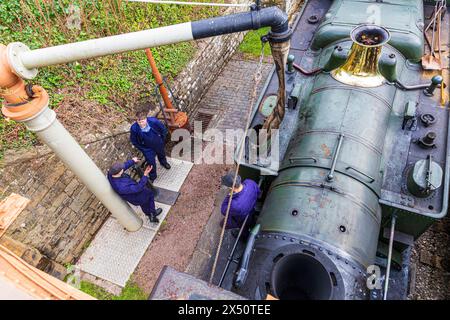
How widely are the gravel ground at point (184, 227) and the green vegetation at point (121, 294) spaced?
0.09 m

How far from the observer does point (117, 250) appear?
595cm

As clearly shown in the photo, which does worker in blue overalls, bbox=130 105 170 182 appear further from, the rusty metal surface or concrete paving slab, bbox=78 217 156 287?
the rusty metal surface

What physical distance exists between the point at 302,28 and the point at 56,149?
5.81 m

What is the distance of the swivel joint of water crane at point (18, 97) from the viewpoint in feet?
10.5

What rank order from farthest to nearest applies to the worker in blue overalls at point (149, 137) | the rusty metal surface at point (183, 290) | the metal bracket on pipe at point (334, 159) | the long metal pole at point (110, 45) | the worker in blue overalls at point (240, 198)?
1. the worker in blue overalls at point (149, 137)
2. the worker in blue overalls at point (240, 198)
3. the metal bracket on pipe at point (334, 159)
4. the long metal pole at point (110, 45)
5. the rusty metal surface at point (183, 290)

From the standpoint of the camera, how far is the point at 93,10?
7.26 meters

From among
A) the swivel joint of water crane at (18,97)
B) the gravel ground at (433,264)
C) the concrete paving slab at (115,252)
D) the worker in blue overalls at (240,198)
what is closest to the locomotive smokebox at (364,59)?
the worker in blue overalls at (240,198)

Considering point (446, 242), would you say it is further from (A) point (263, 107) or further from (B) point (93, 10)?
(B) point (93, 10)

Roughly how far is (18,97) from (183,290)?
2.63m

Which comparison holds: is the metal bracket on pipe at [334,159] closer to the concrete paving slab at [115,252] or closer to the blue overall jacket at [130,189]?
the blue overall jacket at [130,189]

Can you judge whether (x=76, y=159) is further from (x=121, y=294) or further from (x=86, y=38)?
(x=86, y=38)

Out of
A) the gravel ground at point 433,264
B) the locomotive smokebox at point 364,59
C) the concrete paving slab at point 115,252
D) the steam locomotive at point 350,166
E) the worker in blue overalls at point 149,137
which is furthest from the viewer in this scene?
the worker in blue overalls at point 149,137

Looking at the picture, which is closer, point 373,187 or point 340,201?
point 340,201
